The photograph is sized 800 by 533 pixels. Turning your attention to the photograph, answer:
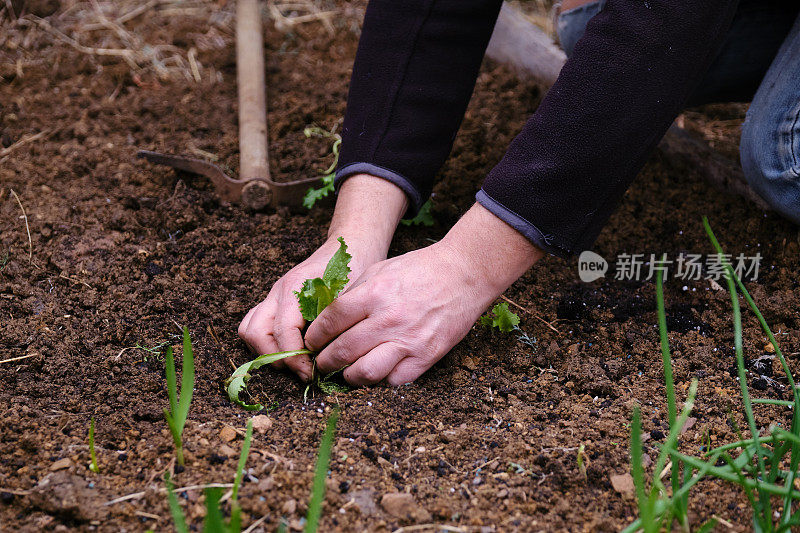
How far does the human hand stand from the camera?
5.04 feet

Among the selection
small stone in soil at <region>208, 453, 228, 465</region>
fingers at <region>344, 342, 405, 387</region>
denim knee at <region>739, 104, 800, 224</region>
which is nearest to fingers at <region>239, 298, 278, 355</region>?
fingers at <region>344, 342, 405, 387</region>

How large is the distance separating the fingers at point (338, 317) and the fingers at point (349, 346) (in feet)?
0.06

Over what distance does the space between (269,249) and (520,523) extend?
3.73 ft

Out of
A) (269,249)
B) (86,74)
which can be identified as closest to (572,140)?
(269,249)

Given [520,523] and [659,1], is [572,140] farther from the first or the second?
[520,523]

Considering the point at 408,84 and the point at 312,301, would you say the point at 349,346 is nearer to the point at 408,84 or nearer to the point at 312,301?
the point at 312,301

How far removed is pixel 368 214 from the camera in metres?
1.83

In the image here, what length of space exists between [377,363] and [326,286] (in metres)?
0.20

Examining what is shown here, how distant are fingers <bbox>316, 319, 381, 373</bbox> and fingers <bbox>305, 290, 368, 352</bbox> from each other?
2 centimetres

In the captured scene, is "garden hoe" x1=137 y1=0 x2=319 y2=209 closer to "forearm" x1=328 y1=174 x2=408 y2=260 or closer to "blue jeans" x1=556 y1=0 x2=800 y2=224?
"forearm" x1=328 y1=174 x2=408 y2=260

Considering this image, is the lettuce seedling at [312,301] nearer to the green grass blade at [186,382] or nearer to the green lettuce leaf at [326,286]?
the green lettuce leaf at [326,286]

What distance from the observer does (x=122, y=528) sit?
1.17 meters

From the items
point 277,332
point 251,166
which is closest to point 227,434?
point 277,332

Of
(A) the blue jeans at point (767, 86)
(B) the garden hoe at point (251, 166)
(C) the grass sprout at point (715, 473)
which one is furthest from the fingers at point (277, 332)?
(A) the blue jeans at point (767, 86)
